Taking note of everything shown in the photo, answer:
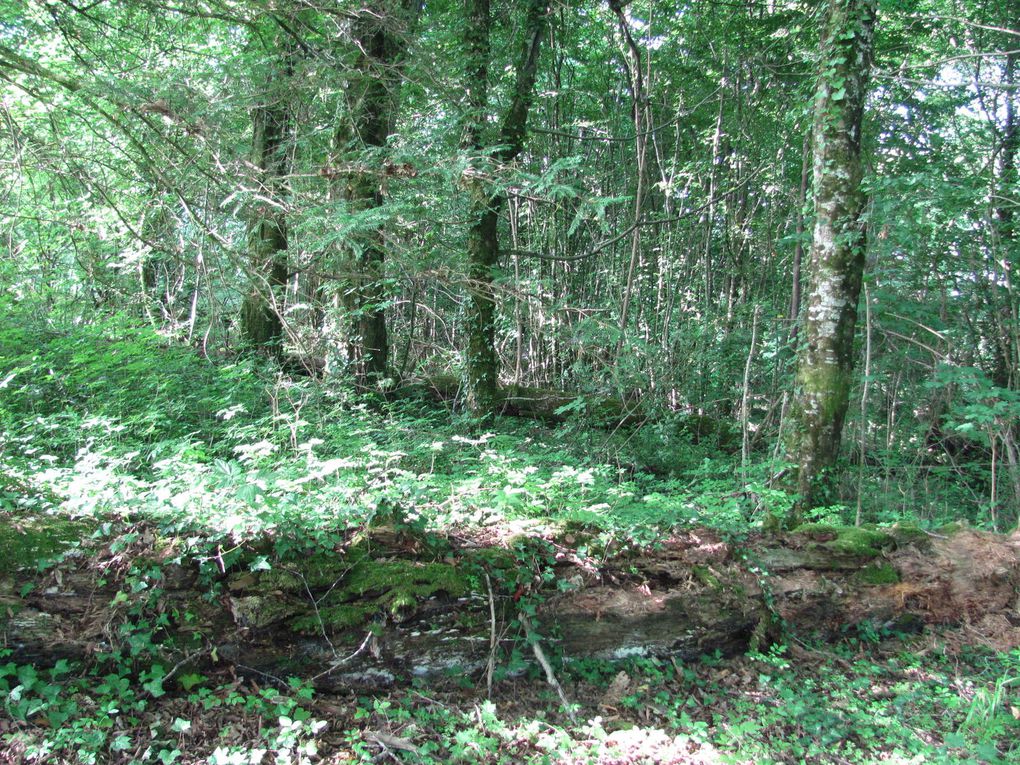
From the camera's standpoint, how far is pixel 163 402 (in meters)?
6.07

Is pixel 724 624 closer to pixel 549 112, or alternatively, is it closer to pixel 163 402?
pixel 163 402

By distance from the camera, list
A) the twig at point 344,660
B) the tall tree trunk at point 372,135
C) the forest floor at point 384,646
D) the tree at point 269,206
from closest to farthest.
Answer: the forest floor at point 384,646 < the twig at point 344,660 < the tree at point 269,206 < the tall tree trunk at point 372,135

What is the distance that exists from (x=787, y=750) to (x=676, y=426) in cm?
563

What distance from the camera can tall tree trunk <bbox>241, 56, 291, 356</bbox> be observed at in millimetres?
4973

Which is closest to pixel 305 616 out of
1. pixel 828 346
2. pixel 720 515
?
pixel 720 515

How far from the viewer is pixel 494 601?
354 centimetres

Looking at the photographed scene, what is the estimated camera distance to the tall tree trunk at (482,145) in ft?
23.0

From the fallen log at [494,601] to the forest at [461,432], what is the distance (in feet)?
0.07

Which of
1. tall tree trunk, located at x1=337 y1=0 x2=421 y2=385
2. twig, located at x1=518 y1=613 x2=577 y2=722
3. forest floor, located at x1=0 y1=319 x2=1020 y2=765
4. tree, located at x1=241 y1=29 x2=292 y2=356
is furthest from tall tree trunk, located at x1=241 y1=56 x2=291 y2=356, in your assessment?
twig, located at x1=518 y1=613 x2=577 y2=722

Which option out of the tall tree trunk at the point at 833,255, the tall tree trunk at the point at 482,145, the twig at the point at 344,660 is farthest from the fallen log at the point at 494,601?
the tall tree trunk at the point at 482,145

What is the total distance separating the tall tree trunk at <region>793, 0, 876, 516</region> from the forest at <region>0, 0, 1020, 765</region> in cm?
4

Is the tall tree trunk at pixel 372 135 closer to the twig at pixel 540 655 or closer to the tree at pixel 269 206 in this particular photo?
the tree at pixel 269 206

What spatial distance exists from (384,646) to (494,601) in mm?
642

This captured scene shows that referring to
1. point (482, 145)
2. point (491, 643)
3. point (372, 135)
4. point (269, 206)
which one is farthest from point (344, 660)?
point (372, 135)
